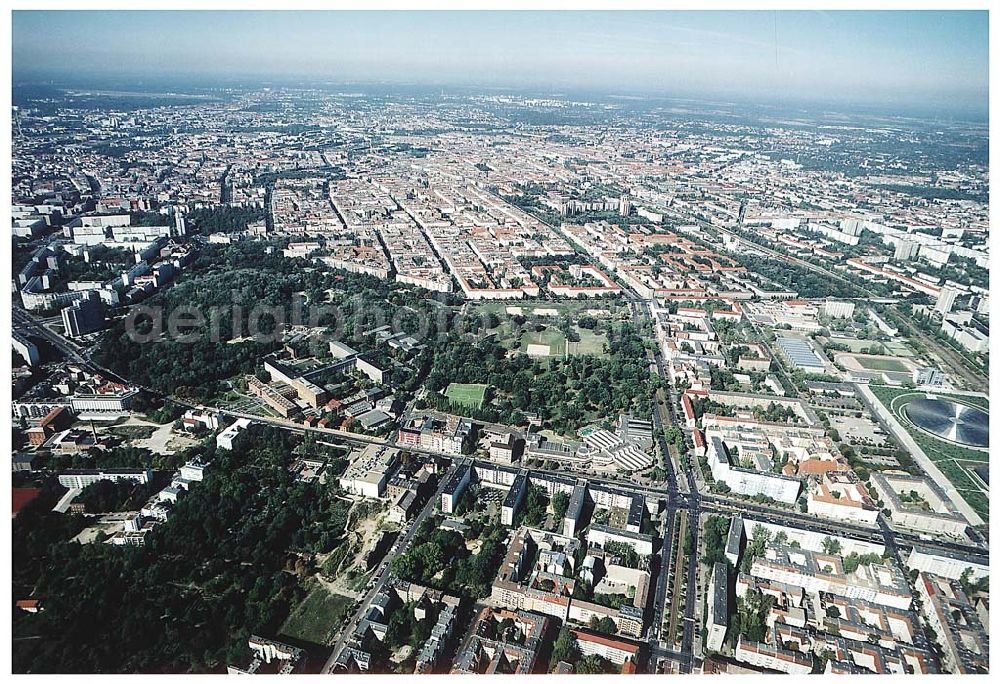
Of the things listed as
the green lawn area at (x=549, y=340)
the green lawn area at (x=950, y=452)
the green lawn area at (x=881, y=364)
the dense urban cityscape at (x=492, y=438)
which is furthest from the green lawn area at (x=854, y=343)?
the green lawn area at (x=549, y=340)

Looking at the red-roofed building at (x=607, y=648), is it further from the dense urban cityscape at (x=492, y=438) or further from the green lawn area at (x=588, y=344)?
the green lawn area at (x=588, y=344)

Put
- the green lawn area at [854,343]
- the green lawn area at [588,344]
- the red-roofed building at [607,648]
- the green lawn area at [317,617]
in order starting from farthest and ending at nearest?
1. the green lawn area at [854,343]
2. the green lawn area at [588,344]
3. the green lawn area at [317,617]
4. the red-roofed building at [607,648]

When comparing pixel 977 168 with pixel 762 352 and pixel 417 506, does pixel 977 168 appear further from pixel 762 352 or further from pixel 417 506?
pixel 417 506

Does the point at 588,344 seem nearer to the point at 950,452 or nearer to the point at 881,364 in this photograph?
the point at 881,364

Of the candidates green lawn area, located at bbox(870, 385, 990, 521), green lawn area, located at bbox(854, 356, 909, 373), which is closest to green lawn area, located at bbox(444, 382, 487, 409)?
green lawn area, located at bbox(870, 385, 990, 521)

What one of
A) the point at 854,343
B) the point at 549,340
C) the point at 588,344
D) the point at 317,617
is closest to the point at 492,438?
the point at 317,617

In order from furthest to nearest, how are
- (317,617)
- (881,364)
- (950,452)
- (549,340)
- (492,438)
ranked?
(549,340) → (881,364) → (492,438) → (950,452) → (317,617)

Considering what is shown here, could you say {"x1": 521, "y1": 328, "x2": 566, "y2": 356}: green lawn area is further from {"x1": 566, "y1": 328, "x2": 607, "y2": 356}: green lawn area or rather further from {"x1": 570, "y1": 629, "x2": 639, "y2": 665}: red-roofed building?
{"x1": 570, "y1": 629, "x2": 639, "y2": 665}: red-roofed building
